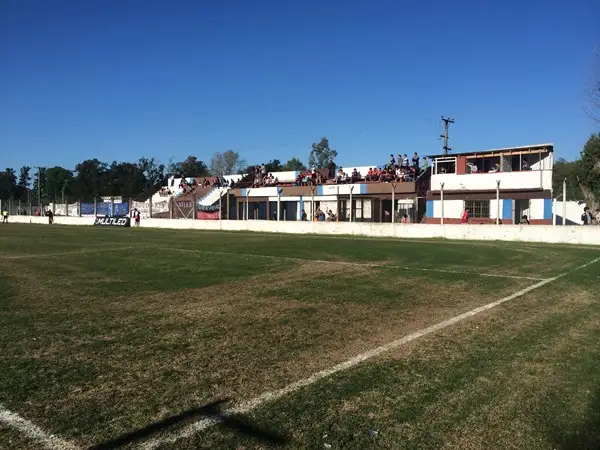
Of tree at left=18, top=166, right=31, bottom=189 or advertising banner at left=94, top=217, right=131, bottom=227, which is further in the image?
tree at left=18, top=166, right=31, bottom=189

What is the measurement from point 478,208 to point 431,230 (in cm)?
1129

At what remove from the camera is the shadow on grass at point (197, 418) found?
3.12 m

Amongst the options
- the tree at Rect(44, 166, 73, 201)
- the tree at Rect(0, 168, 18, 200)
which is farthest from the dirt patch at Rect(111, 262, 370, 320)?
the tree at Rect(44, 166, 73, 201)

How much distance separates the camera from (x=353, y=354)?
503 centimetres

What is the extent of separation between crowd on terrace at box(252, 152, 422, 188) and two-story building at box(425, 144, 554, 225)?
254 centimetres

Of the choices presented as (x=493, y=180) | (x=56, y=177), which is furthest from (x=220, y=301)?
(x=56, y=177)

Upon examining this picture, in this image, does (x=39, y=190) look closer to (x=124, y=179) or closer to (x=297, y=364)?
(x=124, y=179)

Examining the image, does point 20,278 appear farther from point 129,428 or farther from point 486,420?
point 486,420

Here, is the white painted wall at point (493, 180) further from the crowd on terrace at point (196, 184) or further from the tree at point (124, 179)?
the tree at point (124, 179)

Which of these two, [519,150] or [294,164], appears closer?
[519,150]

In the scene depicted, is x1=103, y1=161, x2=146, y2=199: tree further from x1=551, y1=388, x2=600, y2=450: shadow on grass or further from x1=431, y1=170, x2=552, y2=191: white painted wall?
x1=551, y1=388, x2=600, y2=450: shadow on grass

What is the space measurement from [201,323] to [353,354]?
2275mm

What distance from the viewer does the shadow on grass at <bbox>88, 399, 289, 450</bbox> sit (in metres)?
3.12

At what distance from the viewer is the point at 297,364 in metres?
4.67
